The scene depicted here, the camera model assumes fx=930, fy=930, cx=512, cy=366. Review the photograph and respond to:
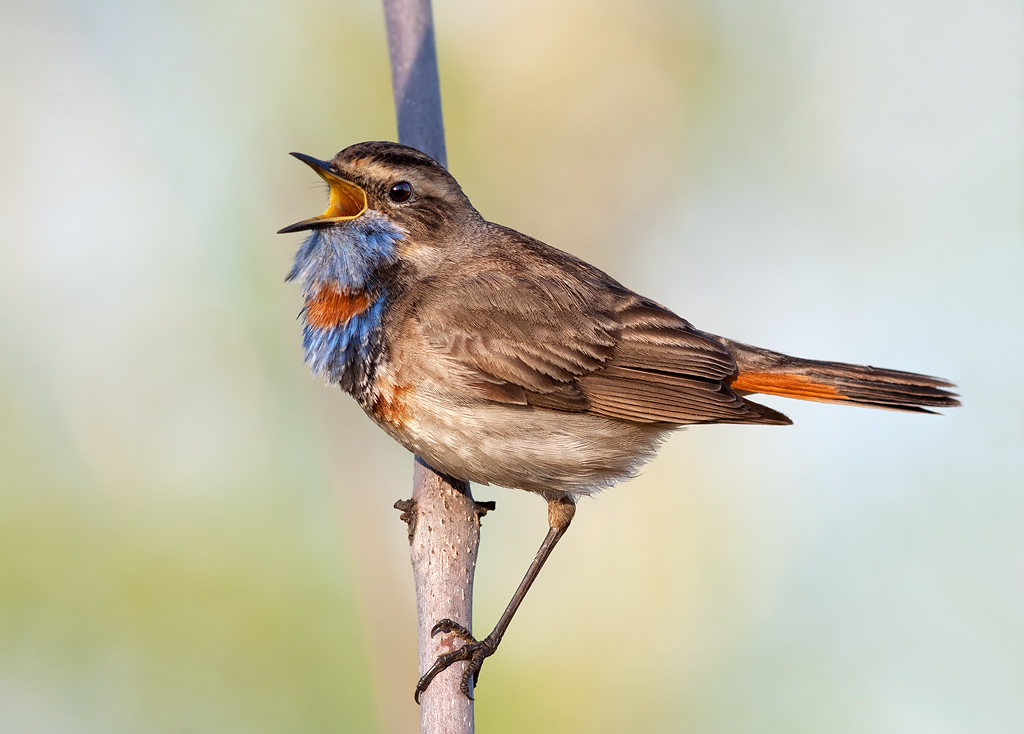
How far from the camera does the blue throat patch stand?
3.72m

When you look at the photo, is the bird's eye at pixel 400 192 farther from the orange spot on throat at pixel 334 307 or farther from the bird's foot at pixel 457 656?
the bird's foot at pixel 457 656

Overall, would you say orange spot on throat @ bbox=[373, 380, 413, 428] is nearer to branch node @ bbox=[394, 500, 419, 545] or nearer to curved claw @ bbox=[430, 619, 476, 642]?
branch node @ bbox=[394, 500, 419, 545]

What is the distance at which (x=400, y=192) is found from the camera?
12.7 ft

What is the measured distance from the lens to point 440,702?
343cm

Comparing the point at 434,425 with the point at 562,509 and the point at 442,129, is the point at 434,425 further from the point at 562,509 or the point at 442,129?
the point at 442,129

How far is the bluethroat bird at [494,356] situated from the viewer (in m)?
3.66

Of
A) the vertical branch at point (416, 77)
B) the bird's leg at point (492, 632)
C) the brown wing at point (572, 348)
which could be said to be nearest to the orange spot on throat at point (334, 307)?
the brown wing at point (572, 348)

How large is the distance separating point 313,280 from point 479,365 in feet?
2.69

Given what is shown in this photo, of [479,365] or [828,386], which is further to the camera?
[828,386]

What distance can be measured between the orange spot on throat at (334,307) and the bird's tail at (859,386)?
179 centimetres

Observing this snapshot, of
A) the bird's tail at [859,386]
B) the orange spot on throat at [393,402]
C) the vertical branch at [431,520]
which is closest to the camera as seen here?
the vertical branch at [431,520]

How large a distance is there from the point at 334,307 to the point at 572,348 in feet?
3.27

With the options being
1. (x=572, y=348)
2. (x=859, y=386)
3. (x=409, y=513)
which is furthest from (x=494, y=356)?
(x=859, y=386)

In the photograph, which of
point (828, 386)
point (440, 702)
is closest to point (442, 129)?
point (828, 386)
